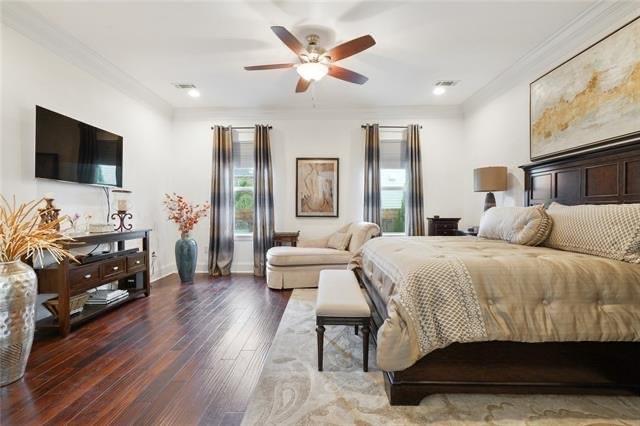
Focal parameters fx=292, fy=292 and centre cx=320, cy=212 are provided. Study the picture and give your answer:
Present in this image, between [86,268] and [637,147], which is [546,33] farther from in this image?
[86,268]

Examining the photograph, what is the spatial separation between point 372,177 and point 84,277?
163 inches

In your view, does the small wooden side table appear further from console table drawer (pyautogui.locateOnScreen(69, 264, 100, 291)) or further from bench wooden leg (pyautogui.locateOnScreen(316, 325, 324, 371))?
bench wooden leg (pyautogui.locateOnScreen(316, 325, 324, 371))

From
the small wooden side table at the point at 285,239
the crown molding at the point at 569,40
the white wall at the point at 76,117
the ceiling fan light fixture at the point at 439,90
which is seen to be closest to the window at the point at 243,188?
the small wooden side table at the point at 285,239

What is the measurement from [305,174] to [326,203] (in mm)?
650

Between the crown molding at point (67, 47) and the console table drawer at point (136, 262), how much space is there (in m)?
2.27

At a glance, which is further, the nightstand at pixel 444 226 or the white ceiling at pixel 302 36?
the nightstand at pixel 444 226

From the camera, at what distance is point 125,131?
4.14 meters

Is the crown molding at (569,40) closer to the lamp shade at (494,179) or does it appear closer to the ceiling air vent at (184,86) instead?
the lamp shade at (494,179)

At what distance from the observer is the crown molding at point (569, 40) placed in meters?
2.51

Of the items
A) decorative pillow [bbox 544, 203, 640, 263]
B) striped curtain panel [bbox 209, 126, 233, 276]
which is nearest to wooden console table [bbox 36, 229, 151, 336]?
striped curtain panel [bbox 209, 126, 233, 276]

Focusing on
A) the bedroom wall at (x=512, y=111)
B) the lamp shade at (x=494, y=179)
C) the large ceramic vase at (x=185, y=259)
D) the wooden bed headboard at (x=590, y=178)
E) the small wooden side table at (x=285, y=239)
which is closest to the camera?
the wooden bed headboard at (x=590, y=178)

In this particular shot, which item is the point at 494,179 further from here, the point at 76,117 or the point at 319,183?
the point at 76,117

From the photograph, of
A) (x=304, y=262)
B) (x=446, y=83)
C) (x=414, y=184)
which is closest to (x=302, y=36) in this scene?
(x=446, y=83)

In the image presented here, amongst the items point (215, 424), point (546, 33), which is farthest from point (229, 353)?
point (546, 33)
